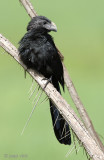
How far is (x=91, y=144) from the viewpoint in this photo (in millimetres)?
3939

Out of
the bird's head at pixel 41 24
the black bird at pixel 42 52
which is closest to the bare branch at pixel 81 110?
the black bird at pixel 42 52

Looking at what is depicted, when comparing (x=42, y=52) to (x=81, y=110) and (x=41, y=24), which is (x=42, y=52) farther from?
(x=81, y=110)

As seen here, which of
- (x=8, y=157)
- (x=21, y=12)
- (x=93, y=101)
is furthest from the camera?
(x=21, y=12)

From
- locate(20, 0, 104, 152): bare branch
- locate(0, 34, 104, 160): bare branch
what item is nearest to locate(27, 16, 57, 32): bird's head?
locate(20, 0, 104, 152): bare branch

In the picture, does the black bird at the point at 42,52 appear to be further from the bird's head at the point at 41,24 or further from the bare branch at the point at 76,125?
the bare branch at the point at 76,125

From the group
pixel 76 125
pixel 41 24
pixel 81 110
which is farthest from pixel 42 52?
pixel 76 125

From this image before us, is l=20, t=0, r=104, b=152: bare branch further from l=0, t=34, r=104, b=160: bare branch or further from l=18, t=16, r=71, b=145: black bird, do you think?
l=0, t=34, r=104, b=160: bare branch

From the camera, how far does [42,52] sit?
5117 millimetres

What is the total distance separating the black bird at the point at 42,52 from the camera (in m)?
5.02

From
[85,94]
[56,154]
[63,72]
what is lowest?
[85,94]

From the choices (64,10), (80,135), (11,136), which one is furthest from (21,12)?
(80,135)

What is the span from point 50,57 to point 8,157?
2.21 m

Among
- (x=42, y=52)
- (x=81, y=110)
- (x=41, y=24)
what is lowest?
(x=81, y=110)

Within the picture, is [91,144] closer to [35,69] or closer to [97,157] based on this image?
[97,157]
